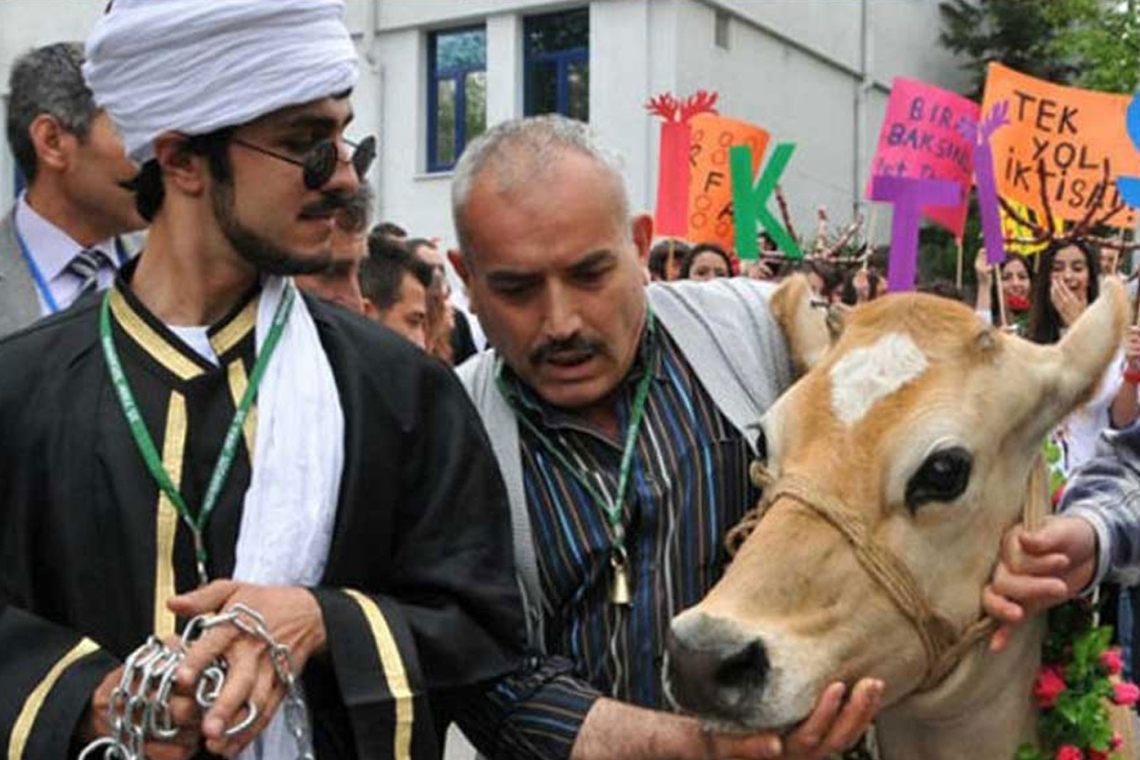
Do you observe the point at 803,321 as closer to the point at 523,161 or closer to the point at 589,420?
the point at 589,420

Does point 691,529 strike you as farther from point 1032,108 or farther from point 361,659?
point 1032,108

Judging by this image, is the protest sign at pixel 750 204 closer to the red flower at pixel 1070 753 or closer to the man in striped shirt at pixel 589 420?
the man in striped shirt at pixel 589 420

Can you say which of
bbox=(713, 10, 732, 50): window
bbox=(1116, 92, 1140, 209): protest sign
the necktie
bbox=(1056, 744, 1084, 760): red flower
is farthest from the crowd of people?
bbox=(713, 10, 732, 50): window

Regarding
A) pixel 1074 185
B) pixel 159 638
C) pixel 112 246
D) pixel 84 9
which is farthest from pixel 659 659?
pixel 84 9

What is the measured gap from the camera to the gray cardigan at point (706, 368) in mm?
3088

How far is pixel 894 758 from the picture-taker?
321 cm

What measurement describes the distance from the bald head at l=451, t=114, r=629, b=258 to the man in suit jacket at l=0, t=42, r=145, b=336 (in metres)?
1.98

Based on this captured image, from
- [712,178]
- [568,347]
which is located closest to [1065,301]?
[712,178]

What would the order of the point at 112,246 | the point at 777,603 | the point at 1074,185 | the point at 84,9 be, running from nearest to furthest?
1. the point at 777,603
2. the point at 112,246
3. the point at 1074,185
4. the point at 84,9

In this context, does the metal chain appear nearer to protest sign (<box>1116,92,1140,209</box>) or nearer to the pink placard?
protest sign (<box>1116,92,1140,209</box>)

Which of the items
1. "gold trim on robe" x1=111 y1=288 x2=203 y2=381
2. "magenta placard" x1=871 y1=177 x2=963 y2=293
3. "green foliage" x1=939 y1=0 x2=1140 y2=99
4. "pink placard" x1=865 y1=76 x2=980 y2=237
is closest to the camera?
"gold trim on robe" x1=111 y1=288 x2=203 y2=381

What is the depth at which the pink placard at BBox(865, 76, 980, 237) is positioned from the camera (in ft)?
31.2

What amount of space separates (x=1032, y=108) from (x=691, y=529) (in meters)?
6.90

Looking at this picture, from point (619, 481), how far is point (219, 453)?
0.80m
